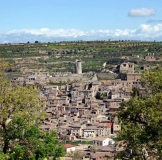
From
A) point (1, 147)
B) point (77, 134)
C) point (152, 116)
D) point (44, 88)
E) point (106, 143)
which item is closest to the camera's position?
point (152, 116)

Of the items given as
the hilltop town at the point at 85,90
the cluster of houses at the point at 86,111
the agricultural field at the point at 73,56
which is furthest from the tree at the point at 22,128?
the agricultural field at the point at 73,56

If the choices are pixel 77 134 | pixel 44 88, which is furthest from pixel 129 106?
pixel 44 88

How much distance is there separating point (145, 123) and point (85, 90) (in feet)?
165

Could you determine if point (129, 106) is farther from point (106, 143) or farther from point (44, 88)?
point (44, 88)

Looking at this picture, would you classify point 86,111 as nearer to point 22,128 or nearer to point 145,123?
point 22,128

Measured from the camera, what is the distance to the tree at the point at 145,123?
1115cm

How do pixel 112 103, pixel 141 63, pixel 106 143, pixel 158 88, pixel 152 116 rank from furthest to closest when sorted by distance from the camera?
pixel 141 63 → pixel 112 103 → pixel 106 143 → pixel 158 88 → pixel 152 116

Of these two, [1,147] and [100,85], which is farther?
[100,85]

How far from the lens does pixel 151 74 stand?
11906 mm

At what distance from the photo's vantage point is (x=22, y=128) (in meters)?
12.2

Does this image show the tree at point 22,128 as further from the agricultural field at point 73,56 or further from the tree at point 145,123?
the agricultural field at point 73,56

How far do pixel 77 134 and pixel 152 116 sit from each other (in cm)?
3070

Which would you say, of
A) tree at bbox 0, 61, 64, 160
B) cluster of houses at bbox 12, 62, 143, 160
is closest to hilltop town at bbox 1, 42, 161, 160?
cluster of houses at bbox 12, 62, 143, 160

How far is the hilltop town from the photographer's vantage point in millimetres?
39375
